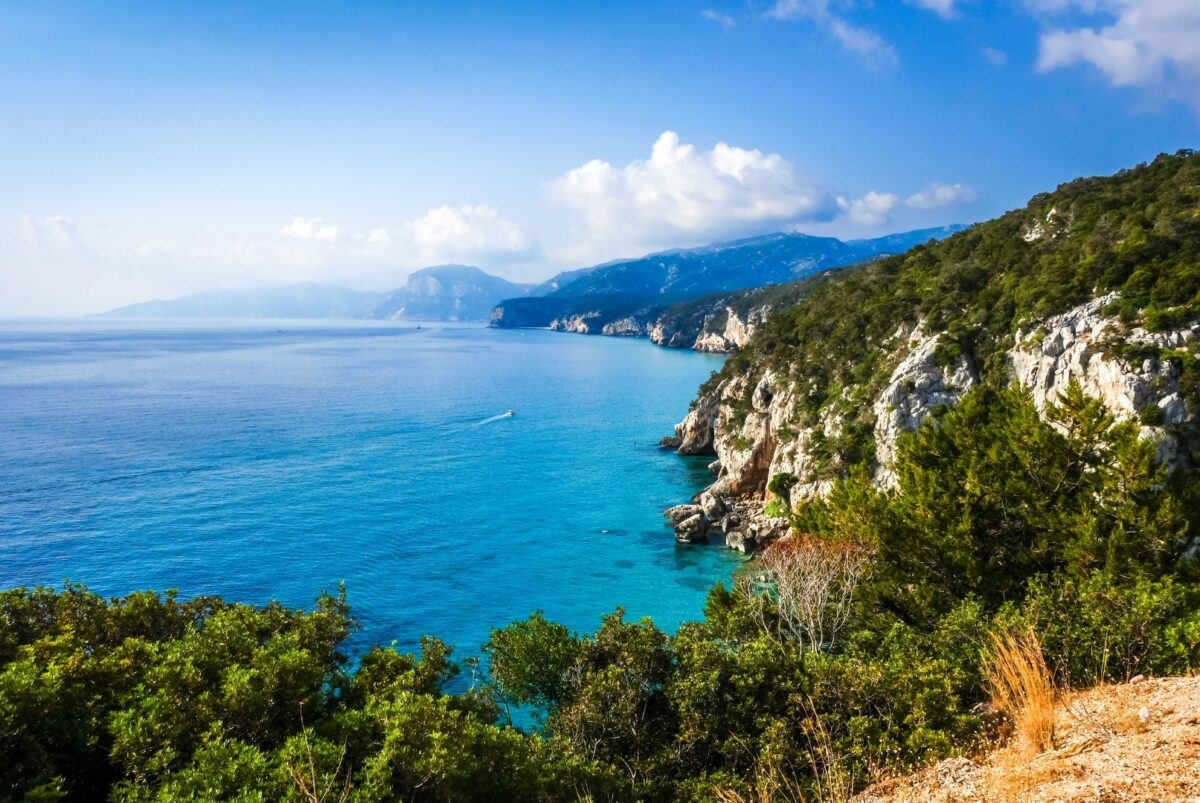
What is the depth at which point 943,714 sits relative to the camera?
1201cm

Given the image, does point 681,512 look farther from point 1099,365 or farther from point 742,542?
point 1099,365

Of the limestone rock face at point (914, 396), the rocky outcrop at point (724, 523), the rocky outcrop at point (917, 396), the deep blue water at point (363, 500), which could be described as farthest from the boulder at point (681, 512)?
the limestone rock face at point (914, 396)

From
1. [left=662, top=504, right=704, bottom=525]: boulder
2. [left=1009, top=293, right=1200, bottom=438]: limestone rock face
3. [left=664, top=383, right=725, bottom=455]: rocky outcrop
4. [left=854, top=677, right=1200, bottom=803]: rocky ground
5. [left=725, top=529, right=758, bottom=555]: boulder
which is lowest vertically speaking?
[left=725, top=529, right=758, bottom=555]: boulder

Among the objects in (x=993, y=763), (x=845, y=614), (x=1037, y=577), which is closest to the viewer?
(x=993, y=763)

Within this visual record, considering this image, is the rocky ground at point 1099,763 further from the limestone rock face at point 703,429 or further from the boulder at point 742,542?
the limestone rock face at point 703,429

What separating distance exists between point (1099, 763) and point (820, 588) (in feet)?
41.7

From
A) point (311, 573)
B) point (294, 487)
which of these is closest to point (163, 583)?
point (311, 573)

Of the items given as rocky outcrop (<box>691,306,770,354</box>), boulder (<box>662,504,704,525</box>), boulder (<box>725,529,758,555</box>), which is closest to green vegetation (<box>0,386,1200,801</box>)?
boulder (<box>725,529,758,555</box>)

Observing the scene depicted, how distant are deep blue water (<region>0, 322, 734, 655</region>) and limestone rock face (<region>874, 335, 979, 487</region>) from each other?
38.3 ft

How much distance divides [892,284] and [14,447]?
79.5m

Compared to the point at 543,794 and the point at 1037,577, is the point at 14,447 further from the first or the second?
the point at 1037,577

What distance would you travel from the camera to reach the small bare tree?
20.0 m

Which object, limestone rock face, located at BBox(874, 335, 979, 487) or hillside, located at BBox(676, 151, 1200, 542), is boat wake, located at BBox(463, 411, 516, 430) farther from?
limestone rock face, located at BBox(874, 335, 979, 487)

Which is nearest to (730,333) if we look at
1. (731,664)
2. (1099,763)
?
(731,664)
